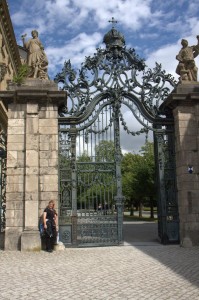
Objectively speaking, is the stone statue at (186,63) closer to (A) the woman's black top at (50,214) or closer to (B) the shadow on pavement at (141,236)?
(B) the shadow on pavement at (141,236)

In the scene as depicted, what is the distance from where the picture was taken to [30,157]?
11.9 meters

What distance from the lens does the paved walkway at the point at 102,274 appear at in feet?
20.2

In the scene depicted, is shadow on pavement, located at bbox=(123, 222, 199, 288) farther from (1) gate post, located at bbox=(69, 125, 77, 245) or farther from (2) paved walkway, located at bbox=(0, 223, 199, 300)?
(1) gate post, located at bbox=(69, 125, 77, 245)

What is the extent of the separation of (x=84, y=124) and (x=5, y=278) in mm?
6652

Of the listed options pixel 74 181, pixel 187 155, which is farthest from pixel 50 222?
pixel 187 155

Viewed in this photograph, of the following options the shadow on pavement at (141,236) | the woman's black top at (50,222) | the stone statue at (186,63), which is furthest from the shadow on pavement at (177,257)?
the stone statue at (186,63)

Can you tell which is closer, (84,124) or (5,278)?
(5,278)

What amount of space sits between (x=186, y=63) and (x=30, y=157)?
6.40 meters

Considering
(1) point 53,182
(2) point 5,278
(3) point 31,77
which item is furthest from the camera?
(3) point 31,77

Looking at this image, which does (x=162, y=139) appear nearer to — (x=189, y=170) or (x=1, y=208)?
(x=189, y=170)

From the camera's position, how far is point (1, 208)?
12789mm

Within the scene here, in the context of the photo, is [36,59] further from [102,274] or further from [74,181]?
[102,274]

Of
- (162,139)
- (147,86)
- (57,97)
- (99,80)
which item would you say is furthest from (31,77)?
(162,139)

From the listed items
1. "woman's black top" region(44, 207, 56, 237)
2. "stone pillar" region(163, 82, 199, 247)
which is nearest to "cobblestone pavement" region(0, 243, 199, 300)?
"woman's black top" region(44, 207, 56, 237)
